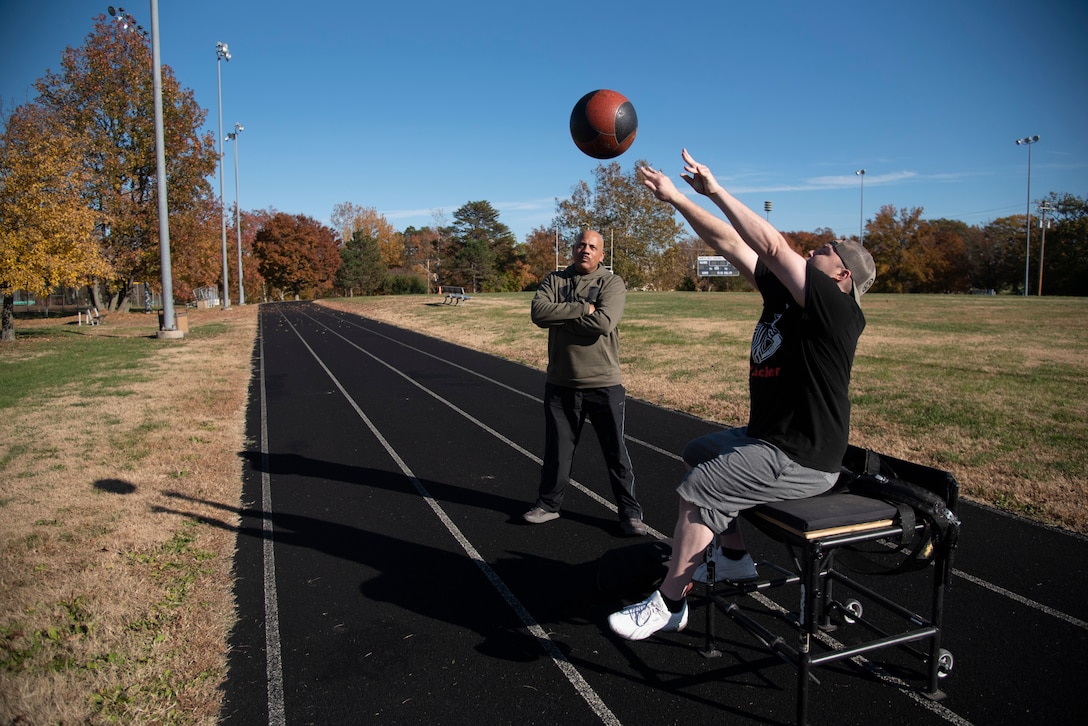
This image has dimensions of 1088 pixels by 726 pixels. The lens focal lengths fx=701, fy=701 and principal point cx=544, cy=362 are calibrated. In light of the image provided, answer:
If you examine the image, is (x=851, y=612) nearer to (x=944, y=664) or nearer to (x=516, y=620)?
(x=944, y=664)

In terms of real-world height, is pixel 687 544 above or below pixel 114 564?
above

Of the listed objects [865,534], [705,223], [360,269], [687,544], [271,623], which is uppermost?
[360,269]

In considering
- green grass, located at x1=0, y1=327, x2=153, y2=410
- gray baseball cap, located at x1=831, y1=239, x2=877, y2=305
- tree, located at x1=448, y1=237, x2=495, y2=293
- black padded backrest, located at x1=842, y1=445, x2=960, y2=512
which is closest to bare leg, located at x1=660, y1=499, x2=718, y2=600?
black padded backrest, located at x1=842, y1=445, x2=960, y2=512

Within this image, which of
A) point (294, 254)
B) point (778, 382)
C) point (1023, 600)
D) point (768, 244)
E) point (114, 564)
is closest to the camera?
point (768, 244)

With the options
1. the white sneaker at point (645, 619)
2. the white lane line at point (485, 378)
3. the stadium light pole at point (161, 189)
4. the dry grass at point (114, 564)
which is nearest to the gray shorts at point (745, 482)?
the white sneaker at point (645, 619)

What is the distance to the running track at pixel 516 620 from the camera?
10.2 ft

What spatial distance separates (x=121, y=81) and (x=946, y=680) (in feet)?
130

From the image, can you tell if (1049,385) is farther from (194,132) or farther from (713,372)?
(194,132)

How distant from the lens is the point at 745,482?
9.80 ft

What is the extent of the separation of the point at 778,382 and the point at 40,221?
71.6 ft

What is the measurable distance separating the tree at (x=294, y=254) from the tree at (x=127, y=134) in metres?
33.9

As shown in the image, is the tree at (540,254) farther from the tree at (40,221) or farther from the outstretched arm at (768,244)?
the outstretched arm at (768,244)

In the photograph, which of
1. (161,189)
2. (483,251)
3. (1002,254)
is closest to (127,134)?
(161,189)

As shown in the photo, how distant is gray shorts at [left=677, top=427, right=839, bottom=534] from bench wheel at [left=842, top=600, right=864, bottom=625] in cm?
96
